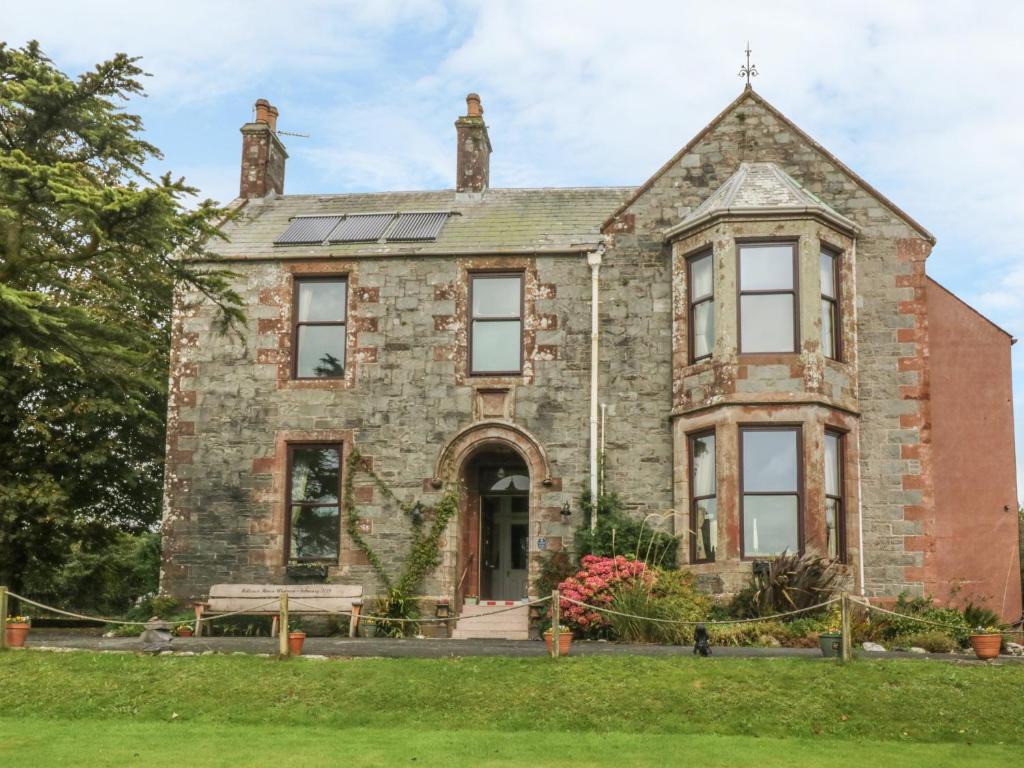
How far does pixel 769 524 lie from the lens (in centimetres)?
2020

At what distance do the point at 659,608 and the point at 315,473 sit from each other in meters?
7.09

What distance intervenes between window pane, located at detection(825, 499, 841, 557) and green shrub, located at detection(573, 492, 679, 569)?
7.97 ft

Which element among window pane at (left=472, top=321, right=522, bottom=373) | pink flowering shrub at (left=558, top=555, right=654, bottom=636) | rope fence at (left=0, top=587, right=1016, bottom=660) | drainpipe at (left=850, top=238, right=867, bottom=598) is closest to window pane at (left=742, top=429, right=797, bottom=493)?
drainpipe at (left=850, top=238, right=867, bottom=598)

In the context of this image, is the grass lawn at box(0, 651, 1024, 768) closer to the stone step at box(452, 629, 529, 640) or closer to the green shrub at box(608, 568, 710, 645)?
the green shrub at box(608, 568, 710, 645)

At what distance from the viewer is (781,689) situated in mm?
13727

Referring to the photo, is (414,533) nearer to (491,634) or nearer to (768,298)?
(491,634)

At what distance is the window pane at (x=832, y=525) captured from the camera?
20331 mm

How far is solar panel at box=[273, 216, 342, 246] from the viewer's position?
23672 mm

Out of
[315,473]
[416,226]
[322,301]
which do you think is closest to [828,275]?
[416,226]

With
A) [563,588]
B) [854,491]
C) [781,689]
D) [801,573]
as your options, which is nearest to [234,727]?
[781,689]

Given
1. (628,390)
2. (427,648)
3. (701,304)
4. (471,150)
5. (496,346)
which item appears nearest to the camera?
(427,648)

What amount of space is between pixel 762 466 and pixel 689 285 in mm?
3451

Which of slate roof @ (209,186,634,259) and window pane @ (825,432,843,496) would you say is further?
slate roof @ (209,186,634,259)

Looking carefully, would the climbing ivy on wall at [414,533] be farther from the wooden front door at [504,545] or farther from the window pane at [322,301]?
the window pane at [322,301]
